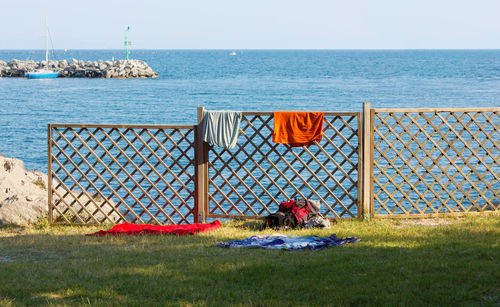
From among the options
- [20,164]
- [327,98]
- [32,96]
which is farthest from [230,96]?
[20,164]

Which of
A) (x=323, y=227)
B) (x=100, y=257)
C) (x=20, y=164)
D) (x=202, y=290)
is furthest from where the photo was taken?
(x=20, y=164)

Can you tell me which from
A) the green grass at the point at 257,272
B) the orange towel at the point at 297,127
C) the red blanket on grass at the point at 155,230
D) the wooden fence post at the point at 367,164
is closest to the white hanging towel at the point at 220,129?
the orange towel at the point at 297,127

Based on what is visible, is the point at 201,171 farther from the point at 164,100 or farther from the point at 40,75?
the point at 40,75

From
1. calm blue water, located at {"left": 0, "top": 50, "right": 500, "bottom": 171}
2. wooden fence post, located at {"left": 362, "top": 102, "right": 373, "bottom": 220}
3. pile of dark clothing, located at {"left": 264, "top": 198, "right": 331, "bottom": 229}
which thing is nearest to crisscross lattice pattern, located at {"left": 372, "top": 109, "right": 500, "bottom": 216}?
wooden fence post, located at {"left": 362, "top": 102, "right": 373, "bottom": 220}

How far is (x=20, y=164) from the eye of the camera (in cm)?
1377

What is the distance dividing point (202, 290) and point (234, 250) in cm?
153

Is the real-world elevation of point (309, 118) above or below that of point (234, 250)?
above

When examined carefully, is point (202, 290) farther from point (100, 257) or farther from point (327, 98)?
point (327, 98)

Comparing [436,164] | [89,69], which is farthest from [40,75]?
[436,164]

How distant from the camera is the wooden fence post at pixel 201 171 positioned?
26.9ft

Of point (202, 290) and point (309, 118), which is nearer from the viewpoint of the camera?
point (202, 290)

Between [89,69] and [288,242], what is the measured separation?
68.0 metres

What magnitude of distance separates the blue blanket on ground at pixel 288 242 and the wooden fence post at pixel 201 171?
5.30 ft

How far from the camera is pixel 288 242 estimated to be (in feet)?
21.3
